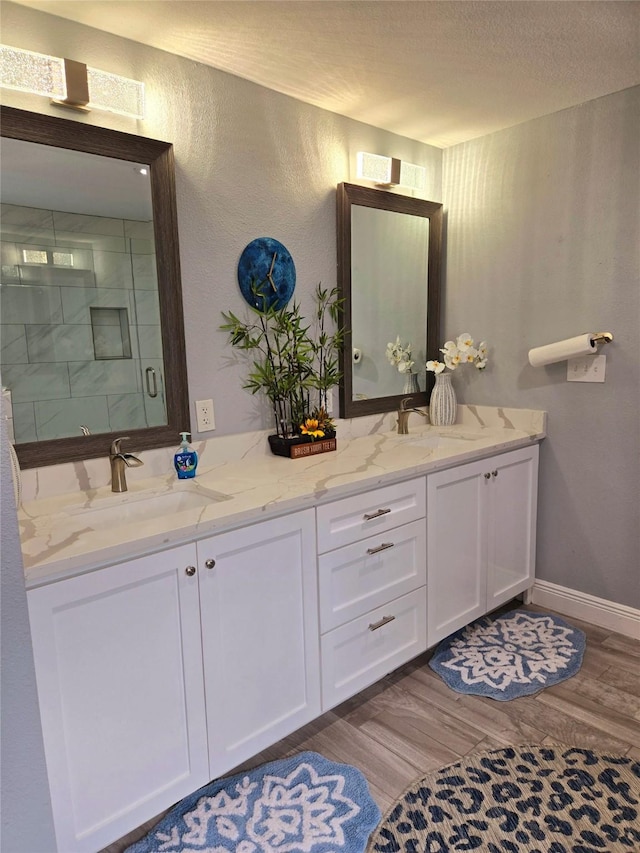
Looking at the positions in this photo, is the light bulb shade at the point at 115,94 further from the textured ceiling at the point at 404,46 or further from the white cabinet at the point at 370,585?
the white cabinet at the point at 370,585

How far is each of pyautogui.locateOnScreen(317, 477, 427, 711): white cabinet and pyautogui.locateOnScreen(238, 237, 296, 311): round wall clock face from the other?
0.87 meters

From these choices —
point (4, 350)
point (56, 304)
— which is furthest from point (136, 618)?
point (56, 304)

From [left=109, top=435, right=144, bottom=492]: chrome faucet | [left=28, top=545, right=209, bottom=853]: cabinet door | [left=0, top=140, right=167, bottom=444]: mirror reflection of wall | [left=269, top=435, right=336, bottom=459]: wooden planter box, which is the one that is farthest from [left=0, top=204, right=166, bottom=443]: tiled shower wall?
[left=28, top=545, right=209, bottom=853]: cabinet door

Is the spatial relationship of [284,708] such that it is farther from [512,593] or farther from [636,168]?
[636,168]

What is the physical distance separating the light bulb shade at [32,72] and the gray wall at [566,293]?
189 cm

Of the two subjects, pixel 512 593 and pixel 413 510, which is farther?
pixel 512 593

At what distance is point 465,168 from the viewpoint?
2.77 meters

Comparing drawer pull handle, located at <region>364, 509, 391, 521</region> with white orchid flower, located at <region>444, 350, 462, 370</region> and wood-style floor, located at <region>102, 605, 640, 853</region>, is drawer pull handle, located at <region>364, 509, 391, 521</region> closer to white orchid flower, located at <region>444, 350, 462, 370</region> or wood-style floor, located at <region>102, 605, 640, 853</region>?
wood-style floor, located at <region>102, 605, 640, 853</region>

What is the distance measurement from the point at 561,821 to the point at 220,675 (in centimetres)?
102

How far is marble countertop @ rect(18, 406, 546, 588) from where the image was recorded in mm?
Answer: 1331

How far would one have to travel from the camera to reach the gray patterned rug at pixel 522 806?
1.48 metres

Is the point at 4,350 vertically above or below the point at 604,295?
below

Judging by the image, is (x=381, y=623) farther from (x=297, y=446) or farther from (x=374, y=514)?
(x=297, y=446)

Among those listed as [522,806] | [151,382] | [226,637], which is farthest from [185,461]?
[522,806]
